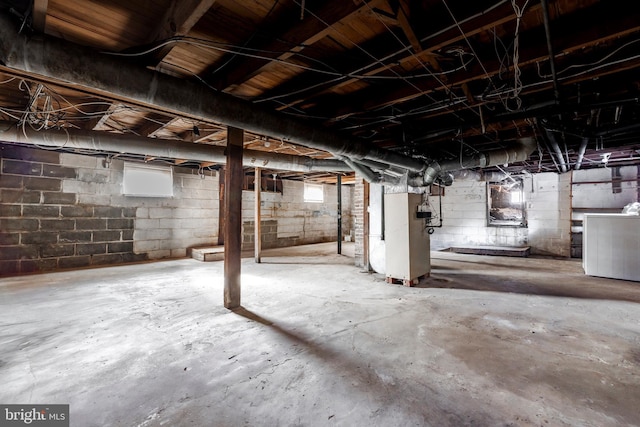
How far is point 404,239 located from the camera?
4.07m

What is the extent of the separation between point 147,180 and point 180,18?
17.4ft

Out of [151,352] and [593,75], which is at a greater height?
[593,75]

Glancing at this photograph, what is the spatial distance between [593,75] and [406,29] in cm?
171

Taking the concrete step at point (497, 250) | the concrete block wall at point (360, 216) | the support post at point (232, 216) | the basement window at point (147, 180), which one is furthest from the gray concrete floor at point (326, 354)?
the concrete step at point (497, 250)

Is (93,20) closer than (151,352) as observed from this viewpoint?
Yes

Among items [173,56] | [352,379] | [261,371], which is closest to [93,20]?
[173,56]

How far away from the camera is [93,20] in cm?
180

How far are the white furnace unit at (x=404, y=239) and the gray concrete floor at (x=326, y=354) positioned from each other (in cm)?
28

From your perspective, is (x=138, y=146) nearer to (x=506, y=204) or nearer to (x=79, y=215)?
(x=79, y=215)

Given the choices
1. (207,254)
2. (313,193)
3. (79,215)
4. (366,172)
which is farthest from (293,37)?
(313,193)

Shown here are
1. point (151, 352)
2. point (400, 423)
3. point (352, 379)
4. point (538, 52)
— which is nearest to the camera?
point (400, 423)

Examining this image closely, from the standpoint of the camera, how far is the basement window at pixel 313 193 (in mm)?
9258

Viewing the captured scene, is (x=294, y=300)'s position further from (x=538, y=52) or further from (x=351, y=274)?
(x=538, y=52)

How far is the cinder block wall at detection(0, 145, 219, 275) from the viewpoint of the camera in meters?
4.72
